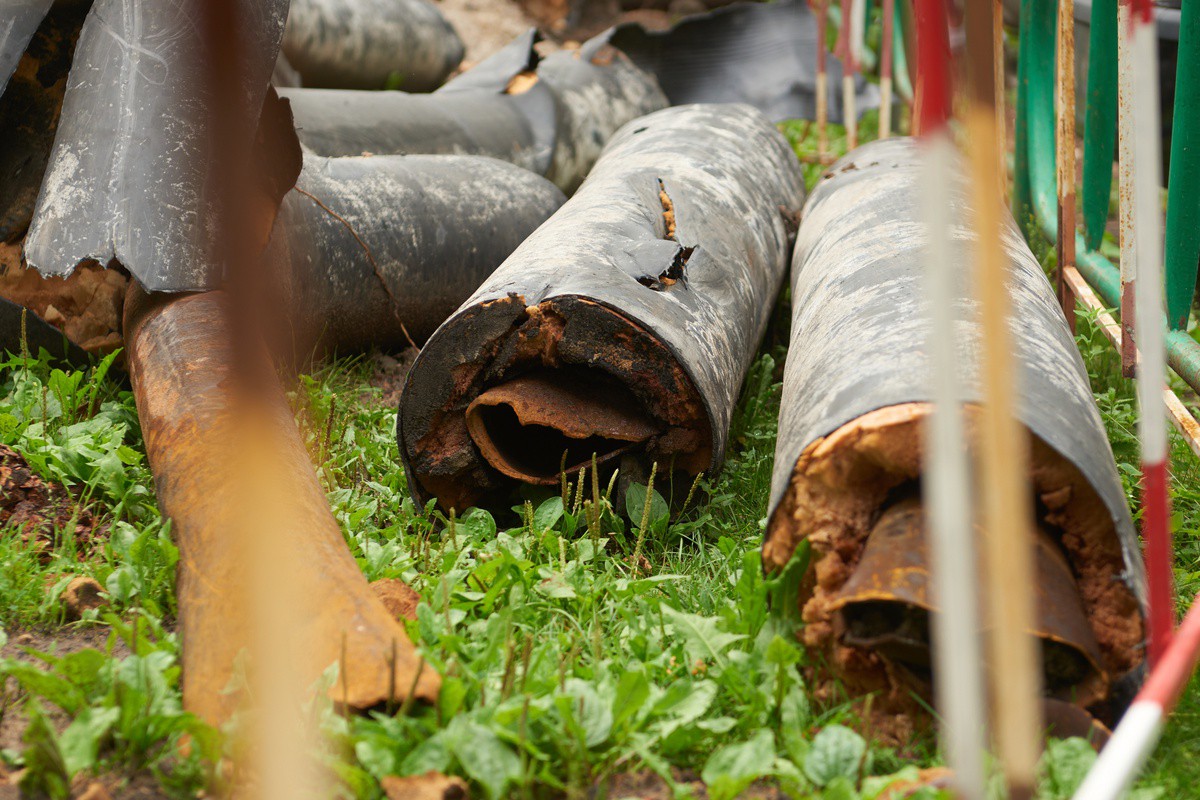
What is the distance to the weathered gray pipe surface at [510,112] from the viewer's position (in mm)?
3998

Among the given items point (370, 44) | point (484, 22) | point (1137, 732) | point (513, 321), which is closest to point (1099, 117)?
point (513, 321)

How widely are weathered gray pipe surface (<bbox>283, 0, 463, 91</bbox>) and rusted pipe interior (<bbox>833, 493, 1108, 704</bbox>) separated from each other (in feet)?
15.1

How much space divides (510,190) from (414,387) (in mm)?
1445

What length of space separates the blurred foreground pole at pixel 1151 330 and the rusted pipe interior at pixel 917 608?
0.32ft

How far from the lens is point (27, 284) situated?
275 cm

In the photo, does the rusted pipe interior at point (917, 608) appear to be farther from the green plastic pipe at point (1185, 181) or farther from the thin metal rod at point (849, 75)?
the thin metal rod at point (849, 75)

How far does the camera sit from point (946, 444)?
0.90 meters

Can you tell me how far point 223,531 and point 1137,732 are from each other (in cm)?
137

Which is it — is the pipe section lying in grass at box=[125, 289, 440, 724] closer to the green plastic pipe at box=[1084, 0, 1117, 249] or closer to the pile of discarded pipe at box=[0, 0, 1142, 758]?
the pile of discarded pipe at box=[0, 0, 1142, 758]

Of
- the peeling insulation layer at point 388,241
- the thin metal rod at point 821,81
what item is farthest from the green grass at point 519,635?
the thin metal rod at point 821,81

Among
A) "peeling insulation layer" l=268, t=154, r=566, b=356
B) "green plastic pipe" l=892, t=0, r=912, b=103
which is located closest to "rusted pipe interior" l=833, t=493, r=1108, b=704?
"peeling insulation layer" l=268, t=154, r=566, b=356

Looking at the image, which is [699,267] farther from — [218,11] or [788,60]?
[788,60]

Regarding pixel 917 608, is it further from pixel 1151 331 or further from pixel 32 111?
pixel 32 111

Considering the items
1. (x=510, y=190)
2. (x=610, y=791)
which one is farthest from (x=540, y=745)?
(x=510, y=190)
